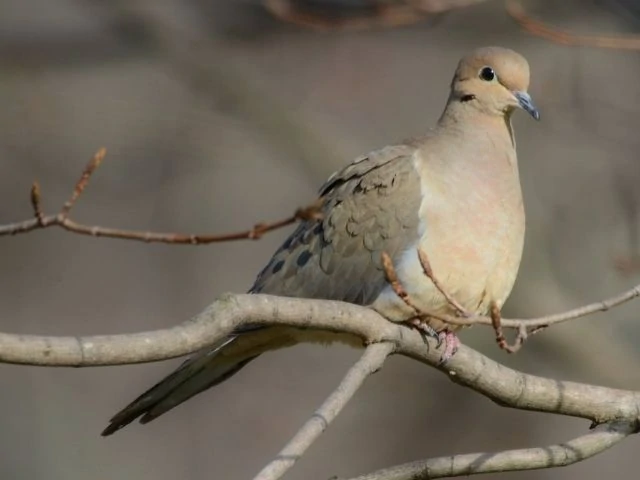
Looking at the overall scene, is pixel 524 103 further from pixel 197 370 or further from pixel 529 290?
pixel 529 290

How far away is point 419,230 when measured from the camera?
12.2 feet

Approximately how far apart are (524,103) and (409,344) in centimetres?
109

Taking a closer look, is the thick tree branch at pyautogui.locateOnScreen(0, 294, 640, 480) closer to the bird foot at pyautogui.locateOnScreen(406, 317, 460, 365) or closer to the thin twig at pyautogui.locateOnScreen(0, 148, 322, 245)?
the bird foot at pyautogui.locateOnScreen(406, 317, 460, 365)

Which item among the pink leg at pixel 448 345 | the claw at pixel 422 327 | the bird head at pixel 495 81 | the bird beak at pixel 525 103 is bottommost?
the pink leg at pixel 448 345

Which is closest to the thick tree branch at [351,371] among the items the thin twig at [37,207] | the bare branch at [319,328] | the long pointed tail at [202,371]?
the bare branch at [319,328]

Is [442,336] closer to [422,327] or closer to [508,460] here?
[422,327]

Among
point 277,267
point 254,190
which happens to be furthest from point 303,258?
point 254,190

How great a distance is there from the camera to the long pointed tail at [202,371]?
3438 mm

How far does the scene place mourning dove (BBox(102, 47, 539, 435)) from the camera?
3652mm

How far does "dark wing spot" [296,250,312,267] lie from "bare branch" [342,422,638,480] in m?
0.98

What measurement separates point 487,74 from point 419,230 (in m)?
0.58

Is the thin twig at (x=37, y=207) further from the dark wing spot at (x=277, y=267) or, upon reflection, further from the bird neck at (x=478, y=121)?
the bird neck at (x=478, y=121)

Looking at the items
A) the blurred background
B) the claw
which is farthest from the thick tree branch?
the blurred background

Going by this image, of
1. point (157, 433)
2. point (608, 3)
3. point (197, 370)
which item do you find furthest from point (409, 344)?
point (157, 433)
